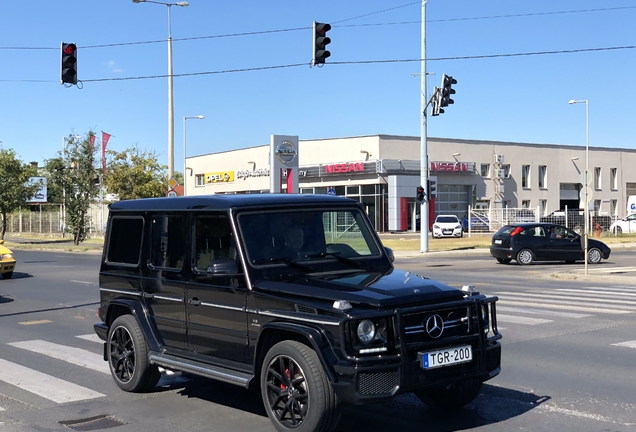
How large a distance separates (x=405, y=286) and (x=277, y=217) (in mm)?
1459

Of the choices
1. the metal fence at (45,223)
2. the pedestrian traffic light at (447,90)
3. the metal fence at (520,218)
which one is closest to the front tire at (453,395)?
the pedestrian traffic light at (447,90)

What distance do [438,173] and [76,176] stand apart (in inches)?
1168

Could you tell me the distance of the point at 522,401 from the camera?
24.6 ft

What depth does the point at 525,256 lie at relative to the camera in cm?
2928

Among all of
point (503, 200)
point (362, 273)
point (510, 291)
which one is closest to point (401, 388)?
point (362, 273)

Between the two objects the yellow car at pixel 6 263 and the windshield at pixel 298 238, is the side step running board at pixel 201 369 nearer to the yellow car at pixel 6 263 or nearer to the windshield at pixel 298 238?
the windshield at pixel 298 238

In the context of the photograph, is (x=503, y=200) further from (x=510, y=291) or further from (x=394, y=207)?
(x=510, y=291)

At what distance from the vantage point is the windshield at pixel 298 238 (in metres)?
6.98

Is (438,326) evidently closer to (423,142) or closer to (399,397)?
(399,397)

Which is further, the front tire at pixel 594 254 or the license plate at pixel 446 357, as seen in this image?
the front tire at pixel 594 254

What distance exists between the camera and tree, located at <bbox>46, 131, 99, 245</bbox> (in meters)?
46.9

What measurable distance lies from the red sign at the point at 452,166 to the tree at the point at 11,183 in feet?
99.1

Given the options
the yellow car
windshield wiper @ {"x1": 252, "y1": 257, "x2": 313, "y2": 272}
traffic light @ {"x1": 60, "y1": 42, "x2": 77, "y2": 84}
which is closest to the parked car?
the yellow car

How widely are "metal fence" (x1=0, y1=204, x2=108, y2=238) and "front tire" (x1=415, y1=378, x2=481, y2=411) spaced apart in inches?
2167
